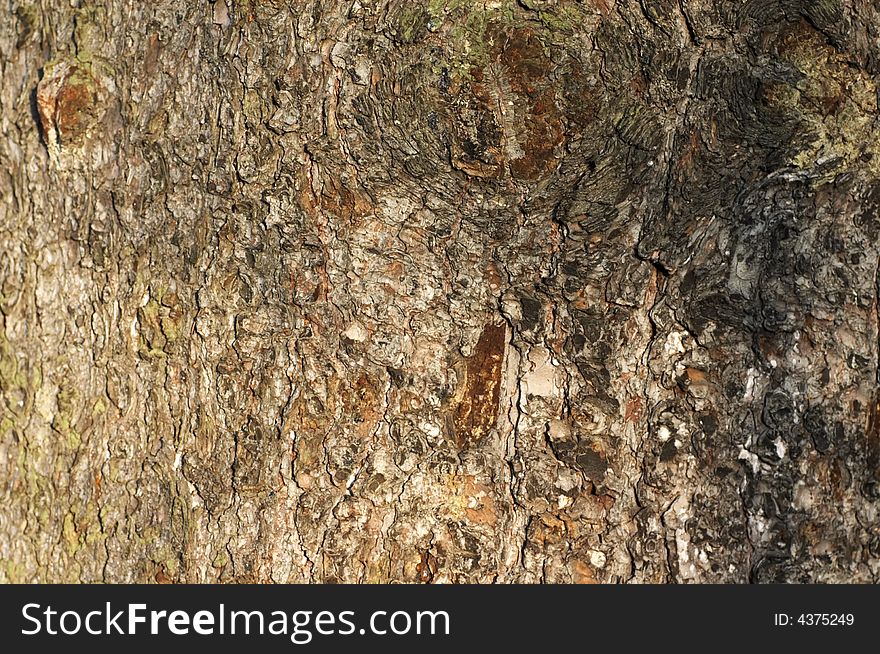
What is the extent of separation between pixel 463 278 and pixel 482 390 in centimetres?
20

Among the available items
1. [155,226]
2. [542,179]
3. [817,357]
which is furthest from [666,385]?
[155,226]

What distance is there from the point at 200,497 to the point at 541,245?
2.46 feet

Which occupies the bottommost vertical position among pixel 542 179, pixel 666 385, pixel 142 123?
pixel 666 385

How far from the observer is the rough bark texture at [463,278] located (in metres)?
1.32

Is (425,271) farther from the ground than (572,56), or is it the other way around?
(572,56)

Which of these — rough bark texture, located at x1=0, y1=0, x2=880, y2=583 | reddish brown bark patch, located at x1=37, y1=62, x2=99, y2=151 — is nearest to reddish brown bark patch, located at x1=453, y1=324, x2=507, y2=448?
rough bark texture, located at x1=0, y1=0, x2=880, y2=583

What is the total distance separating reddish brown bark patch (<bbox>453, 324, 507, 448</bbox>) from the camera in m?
1.37

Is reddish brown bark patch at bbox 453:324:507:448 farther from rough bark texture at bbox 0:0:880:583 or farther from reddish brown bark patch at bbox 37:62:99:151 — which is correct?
reddish brown bark patch at bbox 37:62:99:151

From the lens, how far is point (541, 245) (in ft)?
4.43

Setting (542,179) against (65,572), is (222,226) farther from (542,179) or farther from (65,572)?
(65,572)

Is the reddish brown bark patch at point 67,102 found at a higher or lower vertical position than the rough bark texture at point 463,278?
higher

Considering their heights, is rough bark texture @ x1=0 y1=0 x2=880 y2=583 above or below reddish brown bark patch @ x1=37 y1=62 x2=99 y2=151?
below

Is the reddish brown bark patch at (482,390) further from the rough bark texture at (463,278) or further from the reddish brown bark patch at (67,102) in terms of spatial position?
the reddish brown bark patch at (67,102)

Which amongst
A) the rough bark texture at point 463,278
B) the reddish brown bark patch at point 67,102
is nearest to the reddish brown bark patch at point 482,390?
the rough bark texture at point 463,278
